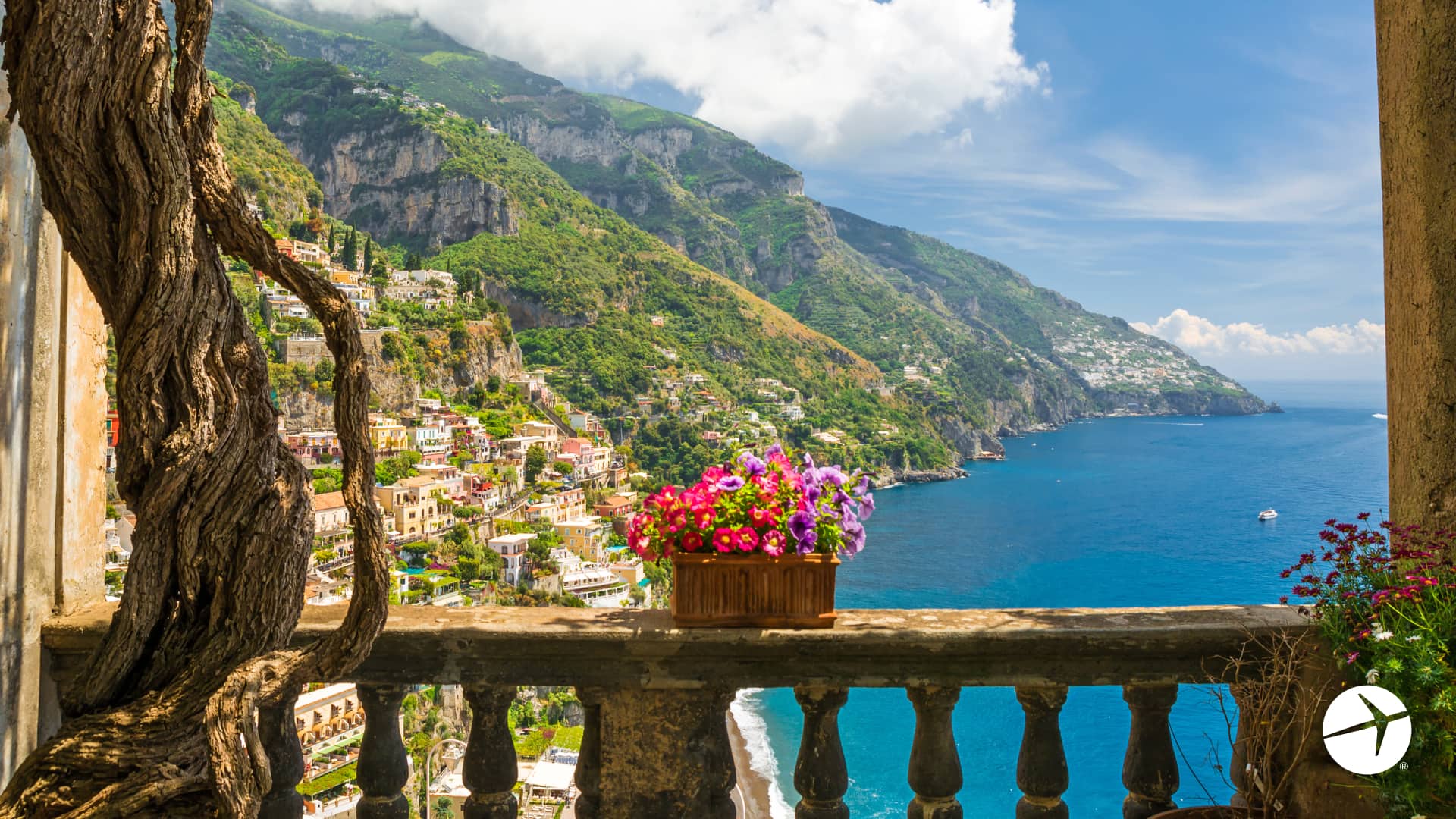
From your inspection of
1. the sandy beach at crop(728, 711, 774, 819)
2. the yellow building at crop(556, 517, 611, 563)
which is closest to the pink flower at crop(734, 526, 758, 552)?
the sandy beach at crop(728, 711, 774, 819)

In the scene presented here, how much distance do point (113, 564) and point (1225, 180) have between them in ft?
436

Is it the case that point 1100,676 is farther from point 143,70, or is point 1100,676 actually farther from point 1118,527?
point 1118,527

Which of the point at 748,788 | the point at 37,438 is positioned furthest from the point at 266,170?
the point at 37,438

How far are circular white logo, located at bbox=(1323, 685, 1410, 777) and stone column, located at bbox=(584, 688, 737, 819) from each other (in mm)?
1032

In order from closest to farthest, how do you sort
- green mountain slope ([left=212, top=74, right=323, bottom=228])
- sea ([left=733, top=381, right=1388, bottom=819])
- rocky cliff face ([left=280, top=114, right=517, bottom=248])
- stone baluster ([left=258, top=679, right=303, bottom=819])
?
1. stone baluster ([left=258, top=679, right=303, bottom=819])
2. sea ([left=733, top=381, right=1388, bottom=819])
3. green mountain slope ([left=212, top=74, right=323, bottom=228])
4. rocky cliff face ([left=280, top=114, right=517, bottom=248])

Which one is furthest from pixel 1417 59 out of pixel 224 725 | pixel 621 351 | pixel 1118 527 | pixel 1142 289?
pixel 1142 289

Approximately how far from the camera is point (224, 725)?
1154 mm

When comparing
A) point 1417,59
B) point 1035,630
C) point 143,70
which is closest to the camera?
point 143,70

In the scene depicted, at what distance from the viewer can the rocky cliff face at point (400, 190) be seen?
257 ft

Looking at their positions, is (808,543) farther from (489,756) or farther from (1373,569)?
(1373,569)

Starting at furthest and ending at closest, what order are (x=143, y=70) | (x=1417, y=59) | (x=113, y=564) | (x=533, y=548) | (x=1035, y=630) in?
(x=533, y=548), (x=113, y=564), (x=1417, y=59), (x=1035, y=630), (x=143, y=70)

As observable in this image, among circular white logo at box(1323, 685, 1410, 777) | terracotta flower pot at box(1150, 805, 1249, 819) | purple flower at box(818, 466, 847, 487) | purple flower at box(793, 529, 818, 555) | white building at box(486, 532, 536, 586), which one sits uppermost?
purple flower at box(818, 466, 847, 487)

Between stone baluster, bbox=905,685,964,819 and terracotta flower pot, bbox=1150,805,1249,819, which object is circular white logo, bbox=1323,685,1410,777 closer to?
terracotta flower pot, bbox=1150,805,1249,819

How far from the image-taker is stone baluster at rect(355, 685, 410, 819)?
5.51 feet
